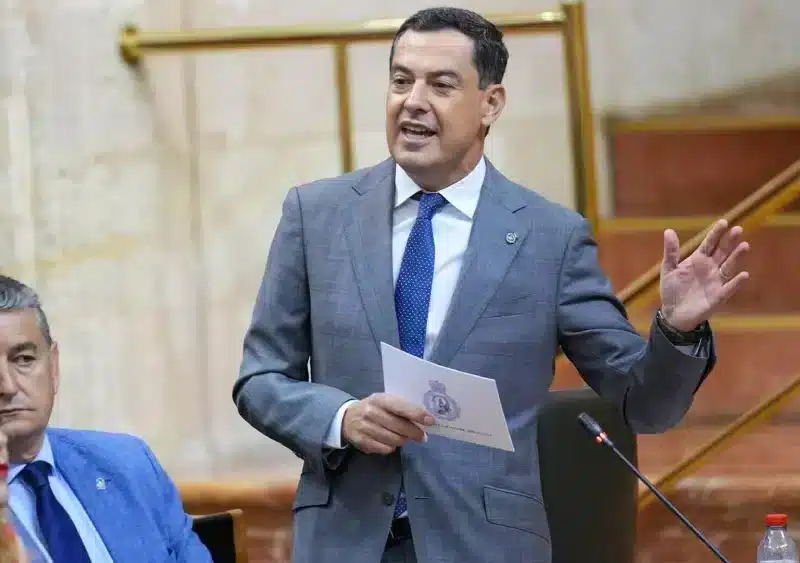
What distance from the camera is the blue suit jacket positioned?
7.57ft

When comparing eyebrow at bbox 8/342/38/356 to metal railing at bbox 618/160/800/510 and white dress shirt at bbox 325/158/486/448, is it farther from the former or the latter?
metal railing at bbox 618/160/800/510

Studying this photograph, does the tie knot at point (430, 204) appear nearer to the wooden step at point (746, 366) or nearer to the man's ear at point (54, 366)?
the man's ear at point (54, 366)

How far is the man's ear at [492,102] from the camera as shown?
7.78ft

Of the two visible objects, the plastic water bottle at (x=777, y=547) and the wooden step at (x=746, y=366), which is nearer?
the plastic water bottle at (x=777, y=547)

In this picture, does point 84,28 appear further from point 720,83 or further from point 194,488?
point 720,83

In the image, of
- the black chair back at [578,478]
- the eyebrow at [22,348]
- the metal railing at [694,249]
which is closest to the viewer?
the eyebrow at [22,348]

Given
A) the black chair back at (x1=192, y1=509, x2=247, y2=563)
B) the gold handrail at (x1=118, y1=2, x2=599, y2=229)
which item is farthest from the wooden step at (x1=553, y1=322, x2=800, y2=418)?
the black chair back at (x1=192, y1=509, x2=247, y2=563)

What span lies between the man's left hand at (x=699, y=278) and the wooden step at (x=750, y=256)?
9.45 feet

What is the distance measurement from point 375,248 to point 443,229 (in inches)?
4.7

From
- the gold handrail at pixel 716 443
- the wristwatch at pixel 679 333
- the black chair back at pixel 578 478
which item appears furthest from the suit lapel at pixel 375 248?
the gold handrail at pixel 716 443

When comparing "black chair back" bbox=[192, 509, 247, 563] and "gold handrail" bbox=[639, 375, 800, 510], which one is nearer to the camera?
"black chair back" bbox=[192, 509, 247, 563]

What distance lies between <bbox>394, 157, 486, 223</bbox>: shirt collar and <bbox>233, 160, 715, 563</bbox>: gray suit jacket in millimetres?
17

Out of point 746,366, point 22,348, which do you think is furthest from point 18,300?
point 746,366

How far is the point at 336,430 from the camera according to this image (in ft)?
7.13
